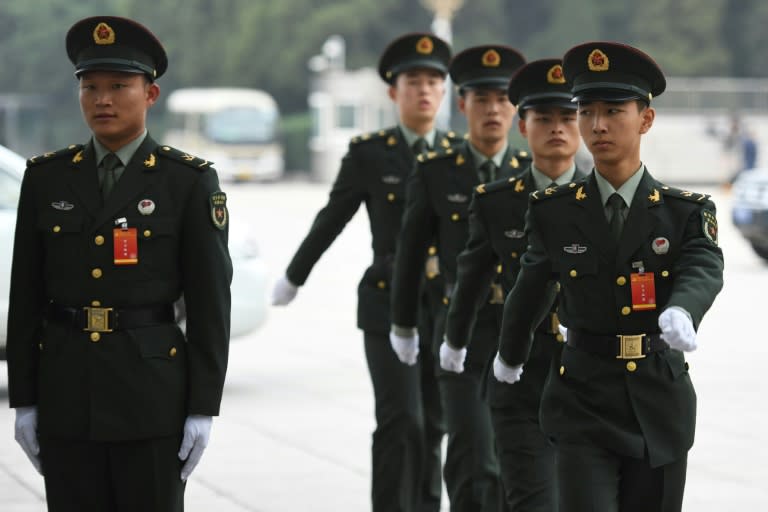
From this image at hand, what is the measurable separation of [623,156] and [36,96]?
8313cm

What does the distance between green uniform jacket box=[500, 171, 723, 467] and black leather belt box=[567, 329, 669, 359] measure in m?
0.02

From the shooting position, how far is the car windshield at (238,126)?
2223 inches

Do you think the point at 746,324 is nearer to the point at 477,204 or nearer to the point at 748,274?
the point at 748,274

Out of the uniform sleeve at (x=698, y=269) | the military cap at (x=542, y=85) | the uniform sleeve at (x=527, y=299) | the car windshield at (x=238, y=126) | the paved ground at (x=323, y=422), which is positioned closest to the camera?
the uniform sleeve at (x=698, y=269)

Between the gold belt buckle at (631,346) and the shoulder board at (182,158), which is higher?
the shoulder board at (182,158)

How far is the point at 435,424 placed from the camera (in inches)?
292

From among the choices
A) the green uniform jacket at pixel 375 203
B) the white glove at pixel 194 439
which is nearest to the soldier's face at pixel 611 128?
the white glove at pixel 194 439

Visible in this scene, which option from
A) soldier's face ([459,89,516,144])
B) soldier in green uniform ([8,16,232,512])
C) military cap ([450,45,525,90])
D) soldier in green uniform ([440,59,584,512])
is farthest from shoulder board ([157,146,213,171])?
military cap ([450,45,525,90])

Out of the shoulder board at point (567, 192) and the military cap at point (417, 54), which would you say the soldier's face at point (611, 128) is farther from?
the military cap at point (417, 54)

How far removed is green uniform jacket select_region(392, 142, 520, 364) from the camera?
688cm

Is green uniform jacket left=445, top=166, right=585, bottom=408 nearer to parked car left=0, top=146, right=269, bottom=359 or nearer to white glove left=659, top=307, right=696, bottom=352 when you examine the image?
white glove left=659, top=307, right=696, bottom=352

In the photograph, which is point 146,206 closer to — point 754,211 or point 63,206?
point 63,206

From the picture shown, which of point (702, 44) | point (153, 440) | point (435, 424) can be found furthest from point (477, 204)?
point (702, 44)

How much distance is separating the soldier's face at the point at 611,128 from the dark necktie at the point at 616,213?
107 mm
